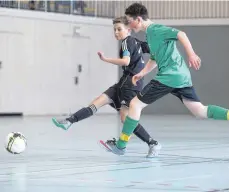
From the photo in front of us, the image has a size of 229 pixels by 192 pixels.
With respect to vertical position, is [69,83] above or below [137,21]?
below

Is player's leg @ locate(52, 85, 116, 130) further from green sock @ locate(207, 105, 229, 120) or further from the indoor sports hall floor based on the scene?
green sock @ locate(207, 105, 229, 120)

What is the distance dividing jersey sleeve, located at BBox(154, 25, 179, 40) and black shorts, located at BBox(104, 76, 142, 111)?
1248mm

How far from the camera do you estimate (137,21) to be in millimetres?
8883

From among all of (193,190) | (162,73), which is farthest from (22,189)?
(162,73)

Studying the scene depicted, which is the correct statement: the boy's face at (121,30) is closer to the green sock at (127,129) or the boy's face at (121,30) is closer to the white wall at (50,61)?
the green sock at (127,129)

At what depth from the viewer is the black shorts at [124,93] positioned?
32.1 ft

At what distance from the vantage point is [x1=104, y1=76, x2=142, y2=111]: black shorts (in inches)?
385

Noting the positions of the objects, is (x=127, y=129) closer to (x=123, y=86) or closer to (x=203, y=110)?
(x=203, y=110)

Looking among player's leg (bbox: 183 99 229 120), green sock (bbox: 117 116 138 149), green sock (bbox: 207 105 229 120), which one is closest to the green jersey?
player's leg (bbox: 183 99 229 120)

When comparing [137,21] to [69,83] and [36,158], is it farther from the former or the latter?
[69,83]

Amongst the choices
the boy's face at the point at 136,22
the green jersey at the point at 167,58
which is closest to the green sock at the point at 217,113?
the green jersey at the point at 167,58

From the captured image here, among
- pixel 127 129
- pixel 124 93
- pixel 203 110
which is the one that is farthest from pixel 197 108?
pixel 124 93

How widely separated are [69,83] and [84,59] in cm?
124

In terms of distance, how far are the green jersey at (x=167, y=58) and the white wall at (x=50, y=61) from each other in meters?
18.0
